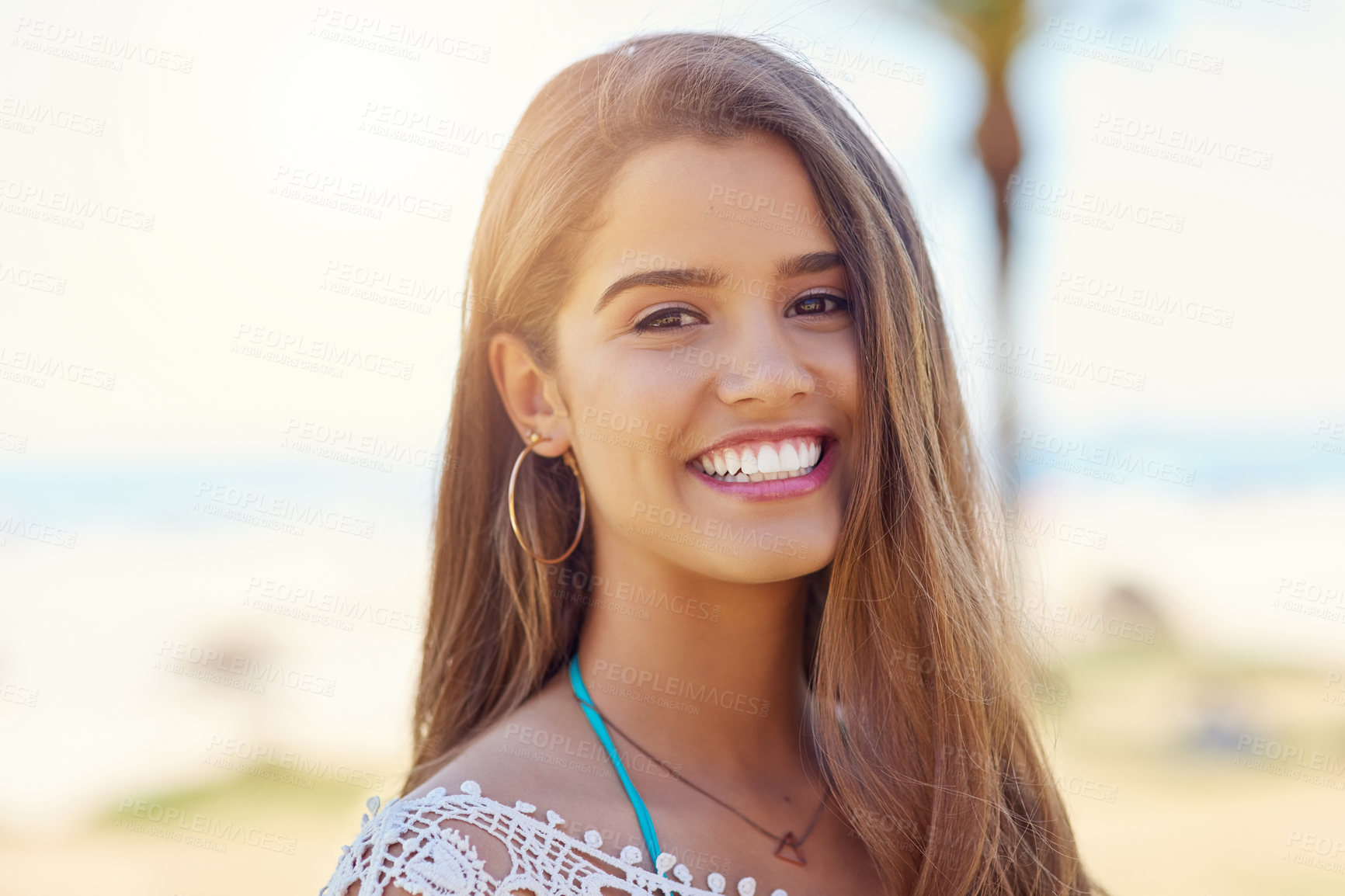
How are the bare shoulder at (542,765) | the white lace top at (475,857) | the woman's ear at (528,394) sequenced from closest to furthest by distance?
the white lace top at (475,857) < the bare shoulder at (542,765) < the woman's ear at (528,394)

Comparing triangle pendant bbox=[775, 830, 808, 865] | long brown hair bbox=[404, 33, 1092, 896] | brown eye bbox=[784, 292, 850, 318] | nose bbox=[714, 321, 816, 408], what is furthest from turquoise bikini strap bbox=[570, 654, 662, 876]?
brown eye bbox=[784, 292, 850, 318]

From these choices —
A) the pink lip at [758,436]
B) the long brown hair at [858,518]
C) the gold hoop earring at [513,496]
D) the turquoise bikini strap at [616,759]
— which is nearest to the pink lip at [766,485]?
the pink lip at [758,436]

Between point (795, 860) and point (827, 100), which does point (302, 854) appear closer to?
A: point (795, 860)

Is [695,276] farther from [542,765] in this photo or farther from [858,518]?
[542,765]

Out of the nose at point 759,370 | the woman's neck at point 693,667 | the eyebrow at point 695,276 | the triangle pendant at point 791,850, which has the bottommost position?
the triangle pendant at point 791,850

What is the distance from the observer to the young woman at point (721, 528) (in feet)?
6.67

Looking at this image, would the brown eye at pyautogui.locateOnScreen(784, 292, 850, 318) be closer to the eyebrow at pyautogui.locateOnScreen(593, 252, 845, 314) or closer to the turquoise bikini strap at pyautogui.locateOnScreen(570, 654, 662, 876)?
the eyebrow at pyautogui.locateOnScreen(593, 252, 845, 314)

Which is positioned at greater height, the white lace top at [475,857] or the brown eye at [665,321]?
the brown eye at [665,321]

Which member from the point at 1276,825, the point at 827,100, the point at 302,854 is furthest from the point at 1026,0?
the point at 302,854

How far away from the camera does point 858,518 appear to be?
221 cm

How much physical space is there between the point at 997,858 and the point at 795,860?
452 millimetres

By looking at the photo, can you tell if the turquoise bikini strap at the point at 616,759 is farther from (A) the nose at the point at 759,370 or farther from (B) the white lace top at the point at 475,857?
(A) the nose at the point at 759,370

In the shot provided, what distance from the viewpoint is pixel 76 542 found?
18.7 m

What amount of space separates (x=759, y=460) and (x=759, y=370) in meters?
0.19
